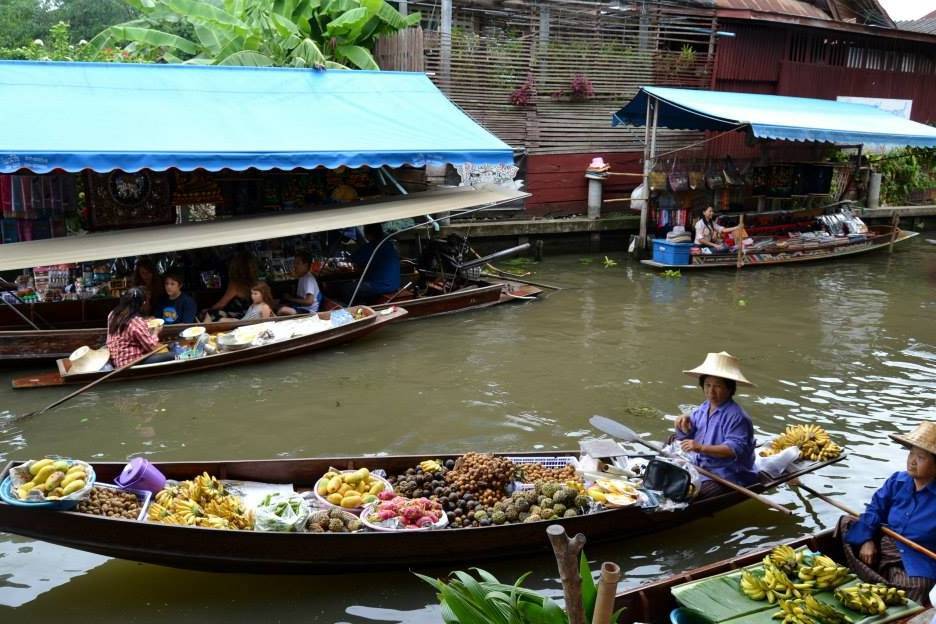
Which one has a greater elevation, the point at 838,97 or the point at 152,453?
the point at 838,97

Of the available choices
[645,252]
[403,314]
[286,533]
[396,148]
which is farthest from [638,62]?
[286,533]

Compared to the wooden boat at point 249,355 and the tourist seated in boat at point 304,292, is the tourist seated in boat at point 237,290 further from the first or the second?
the wooden boat at point 249,355

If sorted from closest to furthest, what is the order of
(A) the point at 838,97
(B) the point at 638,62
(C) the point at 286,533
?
1. (C) the point at 286,533
2. (B) the point at 638,62
3. (A) the point at 838,97

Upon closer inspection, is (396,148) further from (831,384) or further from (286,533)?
(286,533)

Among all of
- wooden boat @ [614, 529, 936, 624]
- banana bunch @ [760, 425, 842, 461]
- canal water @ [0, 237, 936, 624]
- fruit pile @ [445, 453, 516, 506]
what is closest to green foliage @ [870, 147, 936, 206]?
canal water @ [0, 237, 936, 624]

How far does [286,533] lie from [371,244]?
7182 mm

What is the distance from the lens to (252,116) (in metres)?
10.9

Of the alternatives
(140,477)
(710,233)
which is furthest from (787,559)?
(710,233)

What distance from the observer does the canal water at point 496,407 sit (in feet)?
17.3

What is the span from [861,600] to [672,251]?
11609 millimetres

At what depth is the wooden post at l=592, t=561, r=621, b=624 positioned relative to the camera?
99.1 inches

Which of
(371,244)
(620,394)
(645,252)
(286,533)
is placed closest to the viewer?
(286,533)

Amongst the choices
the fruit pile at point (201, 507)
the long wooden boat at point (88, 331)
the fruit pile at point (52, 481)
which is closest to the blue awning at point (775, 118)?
the long wooden boat at point (88, 331)

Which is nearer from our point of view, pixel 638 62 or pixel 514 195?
pixel 514 195
